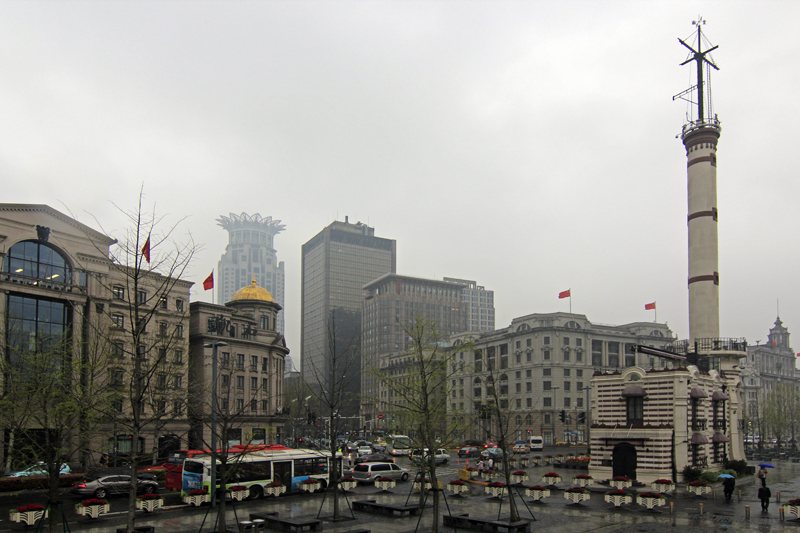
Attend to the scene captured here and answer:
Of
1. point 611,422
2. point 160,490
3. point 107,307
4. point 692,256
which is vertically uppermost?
point 692,256

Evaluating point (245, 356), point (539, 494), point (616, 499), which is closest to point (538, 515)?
point (539, 494)

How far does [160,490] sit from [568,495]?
85.7 ft

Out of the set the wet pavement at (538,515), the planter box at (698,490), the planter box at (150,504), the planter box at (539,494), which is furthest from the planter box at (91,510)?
the planter box at (698,490)

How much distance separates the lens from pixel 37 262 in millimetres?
54656

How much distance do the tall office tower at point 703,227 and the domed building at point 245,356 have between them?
44654 millimetres

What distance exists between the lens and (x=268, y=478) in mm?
37906

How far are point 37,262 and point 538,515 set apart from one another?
150ft

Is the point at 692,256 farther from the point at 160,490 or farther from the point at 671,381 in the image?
the point at 160,490

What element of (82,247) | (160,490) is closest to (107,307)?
(82,247)

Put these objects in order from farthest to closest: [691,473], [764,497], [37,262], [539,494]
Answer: [37,262], [691,473], [539,494], [764,497]

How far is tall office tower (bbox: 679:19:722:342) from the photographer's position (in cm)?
5609

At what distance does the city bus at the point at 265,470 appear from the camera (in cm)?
3597

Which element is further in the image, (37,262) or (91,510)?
(37,262)

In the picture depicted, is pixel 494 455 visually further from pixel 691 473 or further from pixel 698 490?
pixel 698 490
